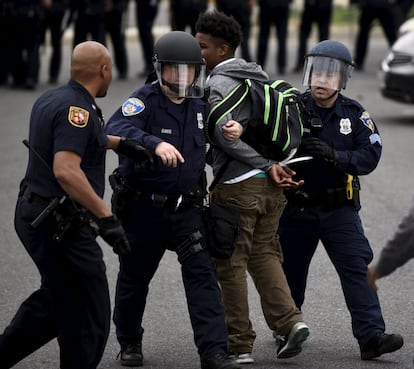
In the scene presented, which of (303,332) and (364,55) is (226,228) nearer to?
(303,332)

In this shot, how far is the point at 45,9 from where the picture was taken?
1812 cm

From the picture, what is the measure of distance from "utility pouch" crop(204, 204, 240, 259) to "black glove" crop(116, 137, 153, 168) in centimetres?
54

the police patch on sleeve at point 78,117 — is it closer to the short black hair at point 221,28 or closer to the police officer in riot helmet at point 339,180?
the short black hair at point 221,28

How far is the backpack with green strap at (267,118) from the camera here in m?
6.66

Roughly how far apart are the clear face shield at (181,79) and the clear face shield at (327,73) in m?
0.69

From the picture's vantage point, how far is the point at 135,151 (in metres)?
6.19

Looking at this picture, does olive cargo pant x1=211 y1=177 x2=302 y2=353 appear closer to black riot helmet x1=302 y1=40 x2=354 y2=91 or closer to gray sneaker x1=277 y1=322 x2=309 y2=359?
gray sneaker x1=277 y1=322 x2=309 y2=359

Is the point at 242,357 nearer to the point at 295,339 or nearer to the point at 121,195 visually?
the point at 295,339

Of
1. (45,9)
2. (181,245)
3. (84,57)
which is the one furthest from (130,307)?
(45,9)

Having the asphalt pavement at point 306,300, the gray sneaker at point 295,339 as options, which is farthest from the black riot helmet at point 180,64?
the asphalt pavement at point 306,300

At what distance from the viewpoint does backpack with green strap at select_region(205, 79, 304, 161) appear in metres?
6.66

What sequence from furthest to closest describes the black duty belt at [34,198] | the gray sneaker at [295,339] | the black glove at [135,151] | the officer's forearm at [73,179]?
the gray sneaker at [295,339]
the black glove at [135,151]
the black duty belt at [34,198]
the officer's forearm at [73,179]

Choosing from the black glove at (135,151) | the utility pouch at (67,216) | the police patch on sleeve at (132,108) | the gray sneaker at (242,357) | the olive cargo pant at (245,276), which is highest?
the police patch on sleeve at (132,108)

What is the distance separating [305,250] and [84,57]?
1.74m
